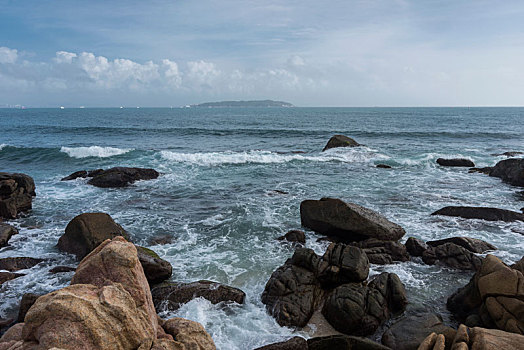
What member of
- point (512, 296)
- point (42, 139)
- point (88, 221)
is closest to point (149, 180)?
point (88, 221)

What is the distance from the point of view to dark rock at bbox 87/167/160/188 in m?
22.5

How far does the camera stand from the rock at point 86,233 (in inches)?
464

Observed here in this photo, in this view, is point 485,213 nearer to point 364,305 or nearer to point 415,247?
point 415,247

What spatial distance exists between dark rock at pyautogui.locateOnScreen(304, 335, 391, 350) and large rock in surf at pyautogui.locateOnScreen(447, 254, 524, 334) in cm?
264

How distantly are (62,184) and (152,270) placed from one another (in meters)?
17.0


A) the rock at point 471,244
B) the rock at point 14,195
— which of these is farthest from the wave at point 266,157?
the rock at point 471,244

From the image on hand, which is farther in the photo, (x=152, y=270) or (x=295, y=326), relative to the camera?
(x=152, y=270)

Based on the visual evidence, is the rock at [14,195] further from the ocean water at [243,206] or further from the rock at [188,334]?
the rock at [188,334]

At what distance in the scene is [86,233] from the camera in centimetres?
1188

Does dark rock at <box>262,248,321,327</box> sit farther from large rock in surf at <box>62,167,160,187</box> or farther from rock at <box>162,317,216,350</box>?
large rock in surf at <box>62,167,160,187</box>

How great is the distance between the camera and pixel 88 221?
1220cm

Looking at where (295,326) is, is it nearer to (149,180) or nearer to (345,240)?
(345,240)

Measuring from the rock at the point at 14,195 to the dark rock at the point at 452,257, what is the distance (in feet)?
59.6

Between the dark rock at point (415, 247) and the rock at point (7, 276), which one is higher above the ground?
the dark rock at point (415, 247)
